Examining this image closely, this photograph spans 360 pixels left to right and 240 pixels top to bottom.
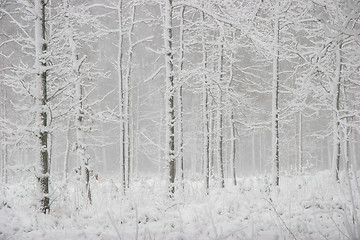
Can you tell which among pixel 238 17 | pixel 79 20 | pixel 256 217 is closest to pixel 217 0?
pixel 238 17

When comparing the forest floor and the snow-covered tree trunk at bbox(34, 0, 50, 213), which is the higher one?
the snow-covered tree trunk at bbox(34, 0, 50, 213)

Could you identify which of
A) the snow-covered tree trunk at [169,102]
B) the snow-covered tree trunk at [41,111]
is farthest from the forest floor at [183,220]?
the snow-covered tree trunk at [169,102]

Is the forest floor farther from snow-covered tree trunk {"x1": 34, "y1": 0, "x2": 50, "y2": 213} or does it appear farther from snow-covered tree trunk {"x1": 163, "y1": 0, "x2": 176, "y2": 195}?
snow-covered tree trunk {"x1": 163, "y1": 0, "x2": 176, "y2": 195}

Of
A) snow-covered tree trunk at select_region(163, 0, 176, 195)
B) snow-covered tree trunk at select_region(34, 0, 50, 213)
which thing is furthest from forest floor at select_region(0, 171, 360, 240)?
snow-covered tree trunk at select_region(163, 0, 176, 195)

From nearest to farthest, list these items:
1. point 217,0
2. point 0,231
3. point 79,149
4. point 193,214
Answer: point 0,231 → point 193,214 → point 217,0 → point 79,149

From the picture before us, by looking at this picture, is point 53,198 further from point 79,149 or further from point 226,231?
point 226,231

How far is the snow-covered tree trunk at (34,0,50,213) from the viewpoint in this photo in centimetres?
586

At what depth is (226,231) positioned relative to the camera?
4.14 metres

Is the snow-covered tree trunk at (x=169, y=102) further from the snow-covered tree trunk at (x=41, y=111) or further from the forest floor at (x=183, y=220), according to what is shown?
the snow-covered tree trunk at (x=41, y=111)

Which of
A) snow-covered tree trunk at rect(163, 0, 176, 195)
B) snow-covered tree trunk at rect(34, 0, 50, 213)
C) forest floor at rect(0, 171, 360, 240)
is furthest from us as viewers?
snow-covered tree trunk at rect(163, 0, 176, 195)

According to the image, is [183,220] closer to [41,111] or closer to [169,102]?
[169,102]

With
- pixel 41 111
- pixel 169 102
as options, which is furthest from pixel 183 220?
pixel 41 111

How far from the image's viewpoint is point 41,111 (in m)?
5.93

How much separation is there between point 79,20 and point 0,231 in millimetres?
6027
